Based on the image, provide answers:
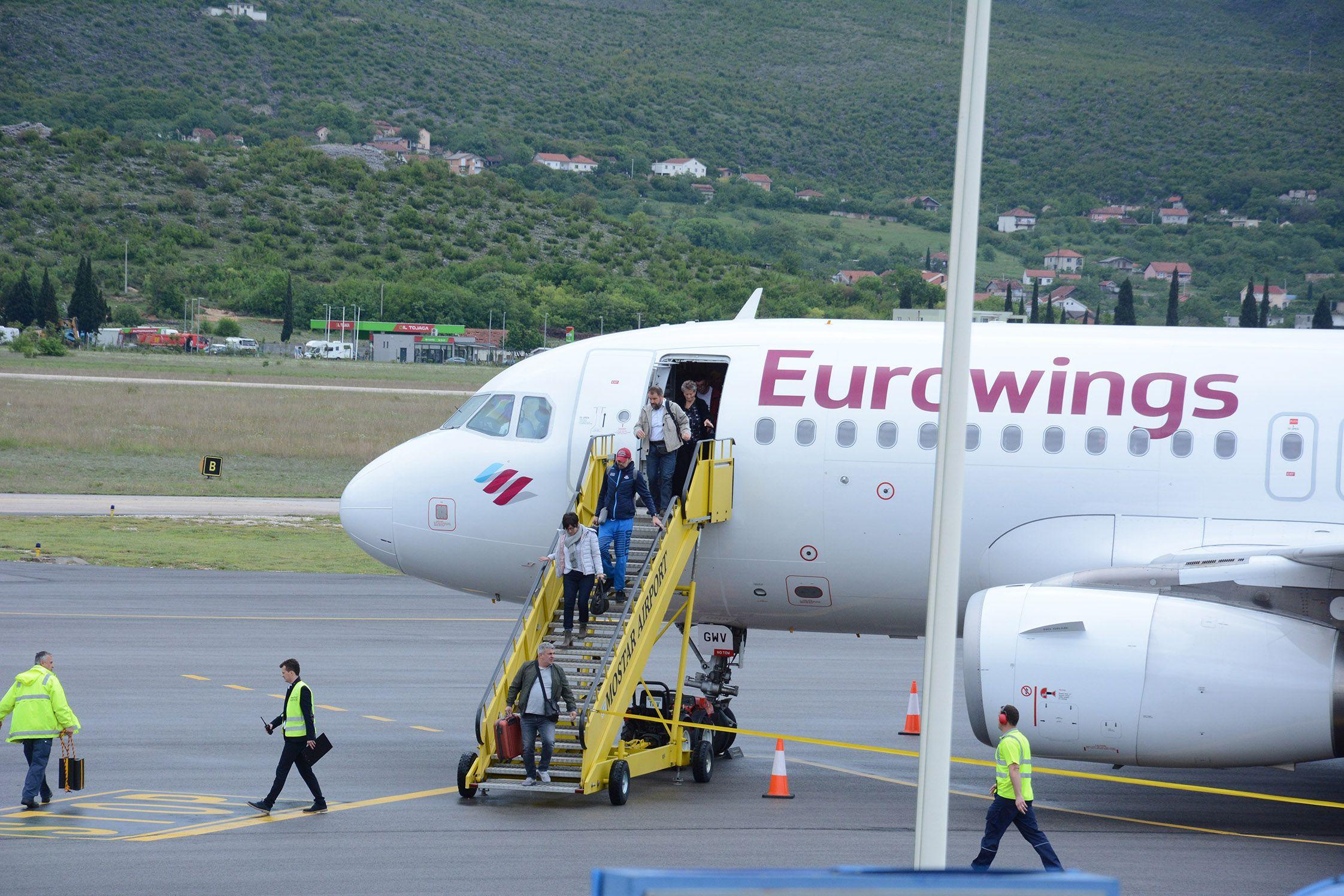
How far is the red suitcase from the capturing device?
1841 centimetres

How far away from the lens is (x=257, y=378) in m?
108

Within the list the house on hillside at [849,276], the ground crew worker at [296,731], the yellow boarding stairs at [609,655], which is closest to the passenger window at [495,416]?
the yellow boarding stairs at [609,655]

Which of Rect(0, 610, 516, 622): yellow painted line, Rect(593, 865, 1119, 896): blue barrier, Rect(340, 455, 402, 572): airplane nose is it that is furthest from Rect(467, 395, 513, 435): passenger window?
Rect(593, 865, 1119, 896): blue barrier

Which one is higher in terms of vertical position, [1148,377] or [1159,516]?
[1148,377]

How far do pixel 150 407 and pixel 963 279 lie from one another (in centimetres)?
7691

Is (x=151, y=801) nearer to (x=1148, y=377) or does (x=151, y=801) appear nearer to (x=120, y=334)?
(x=1148, y=377)

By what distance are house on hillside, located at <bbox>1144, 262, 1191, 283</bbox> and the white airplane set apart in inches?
4285

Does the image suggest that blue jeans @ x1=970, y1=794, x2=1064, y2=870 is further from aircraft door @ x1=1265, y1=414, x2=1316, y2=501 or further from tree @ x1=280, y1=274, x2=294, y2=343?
tree @ x1=280, y1=274, x2=294, y2=343

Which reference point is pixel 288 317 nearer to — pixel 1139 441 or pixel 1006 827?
pixel 1139 441

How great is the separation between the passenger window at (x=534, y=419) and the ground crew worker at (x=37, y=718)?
741 centimetres

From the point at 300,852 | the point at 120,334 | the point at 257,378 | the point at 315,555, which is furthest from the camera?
the point at 120,334

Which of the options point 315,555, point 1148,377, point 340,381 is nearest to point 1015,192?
point 340,381

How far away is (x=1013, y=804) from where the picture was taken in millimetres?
15266

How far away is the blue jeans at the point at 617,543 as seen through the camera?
65.8 feet
